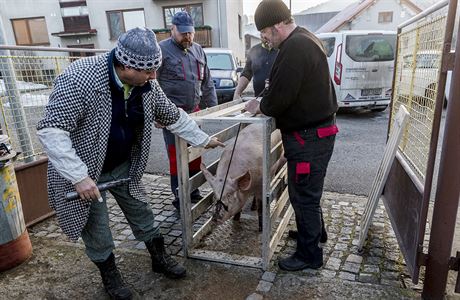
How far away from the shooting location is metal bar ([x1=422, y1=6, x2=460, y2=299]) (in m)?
2.18

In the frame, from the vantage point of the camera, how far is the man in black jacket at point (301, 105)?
247 centimetres

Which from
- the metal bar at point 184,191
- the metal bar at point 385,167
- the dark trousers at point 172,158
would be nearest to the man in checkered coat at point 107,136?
the metal bar at point 184,191

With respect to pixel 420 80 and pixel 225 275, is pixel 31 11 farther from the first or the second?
pixel 420 80

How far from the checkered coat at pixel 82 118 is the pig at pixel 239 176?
0.84m

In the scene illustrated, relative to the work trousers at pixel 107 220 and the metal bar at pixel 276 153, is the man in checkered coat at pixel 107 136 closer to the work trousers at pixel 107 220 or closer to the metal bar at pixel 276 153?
the work trousers at pixel 107 220

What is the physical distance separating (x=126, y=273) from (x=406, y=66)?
3.15m

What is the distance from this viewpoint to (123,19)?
21.5 metres

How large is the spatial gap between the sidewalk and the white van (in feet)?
20.7

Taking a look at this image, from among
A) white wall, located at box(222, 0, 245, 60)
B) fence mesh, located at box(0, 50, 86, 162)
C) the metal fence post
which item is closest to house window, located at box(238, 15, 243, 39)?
white wall, located at box(222, 0, 245, 60)

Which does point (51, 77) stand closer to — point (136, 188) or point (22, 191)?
point (22, 191)

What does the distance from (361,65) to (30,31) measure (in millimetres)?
21510

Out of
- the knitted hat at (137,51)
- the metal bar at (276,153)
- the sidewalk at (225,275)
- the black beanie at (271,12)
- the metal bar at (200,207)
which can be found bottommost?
the sidewalk at (225,275)

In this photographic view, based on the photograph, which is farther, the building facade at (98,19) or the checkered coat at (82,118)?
the building facade at (98,19)

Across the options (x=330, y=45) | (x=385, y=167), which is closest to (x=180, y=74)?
(x=385, y=167)
